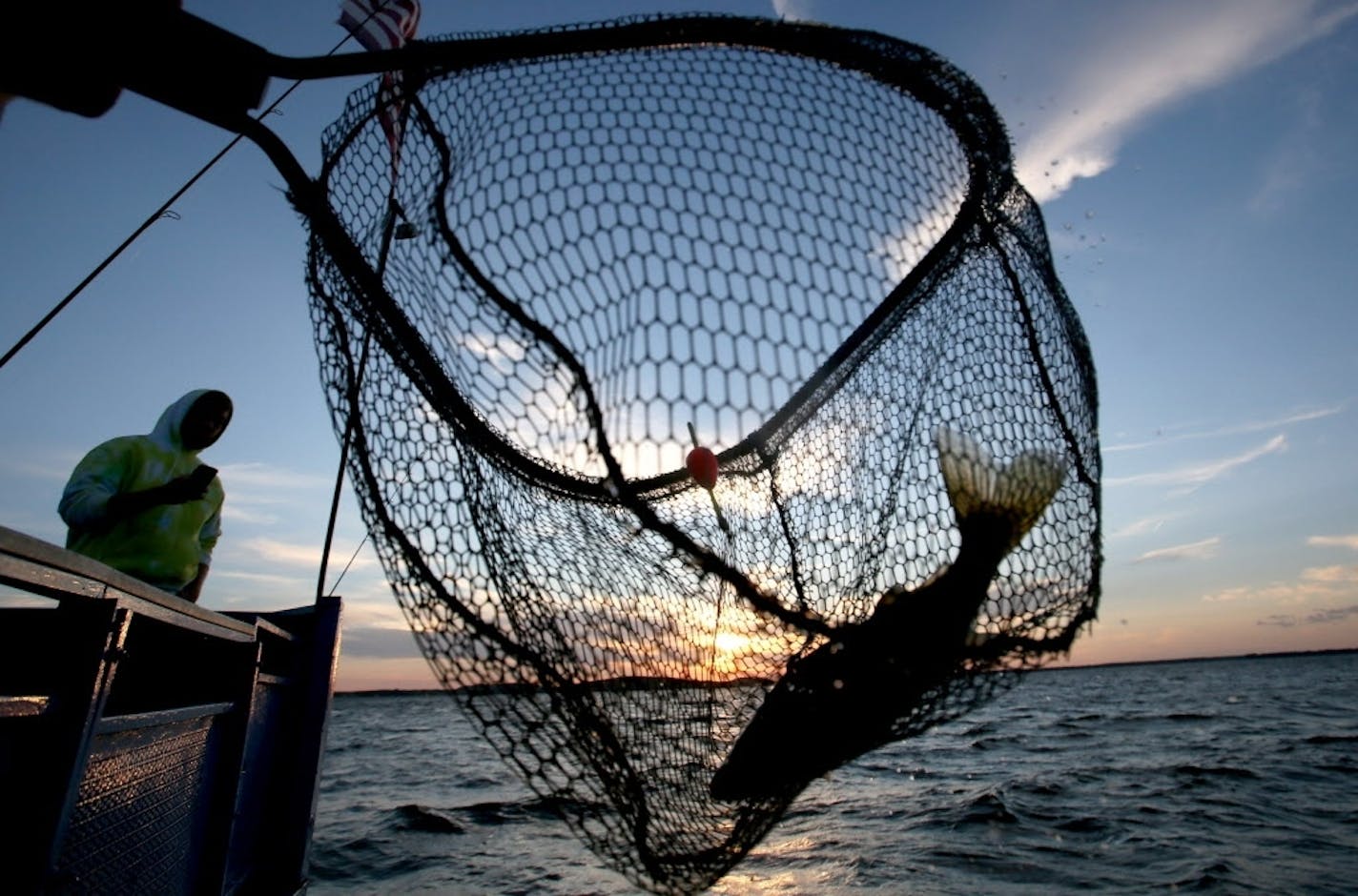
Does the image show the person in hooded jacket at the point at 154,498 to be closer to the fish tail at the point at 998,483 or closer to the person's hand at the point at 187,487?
the person's hand at the point at 187,487

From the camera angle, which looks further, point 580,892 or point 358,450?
point 580,892

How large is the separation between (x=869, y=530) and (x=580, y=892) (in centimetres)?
608

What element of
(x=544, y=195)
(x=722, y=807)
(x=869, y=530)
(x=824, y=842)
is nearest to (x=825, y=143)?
(x=544, y=195)

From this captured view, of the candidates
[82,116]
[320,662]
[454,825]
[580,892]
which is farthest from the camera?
[454,825]

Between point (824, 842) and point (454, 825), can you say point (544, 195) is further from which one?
point (454, 825)

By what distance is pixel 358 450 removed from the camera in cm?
222

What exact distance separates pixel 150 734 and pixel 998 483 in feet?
8.65

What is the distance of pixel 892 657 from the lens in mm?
1934

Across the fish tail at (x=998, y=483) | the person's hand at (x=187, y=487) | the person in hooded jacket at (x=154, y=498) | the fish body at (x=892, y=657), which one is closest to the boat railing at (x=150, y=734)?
the person in hooded jacket at (x=154, y=498)

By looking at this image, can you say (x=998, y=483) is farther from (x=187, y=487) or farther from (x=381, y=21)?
(x=381, y=21)

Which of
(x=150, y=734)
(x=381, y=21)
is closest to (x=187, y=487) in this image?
(x=150, y=734)

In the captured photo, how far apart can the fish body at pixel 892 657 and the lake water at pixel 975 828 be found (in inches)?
28.9

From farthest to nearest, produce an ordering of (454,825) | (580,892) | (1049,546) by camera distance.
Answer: (454,825) < (580,892) < (1049,546)

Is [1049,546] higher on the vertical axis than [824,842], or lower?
higher
